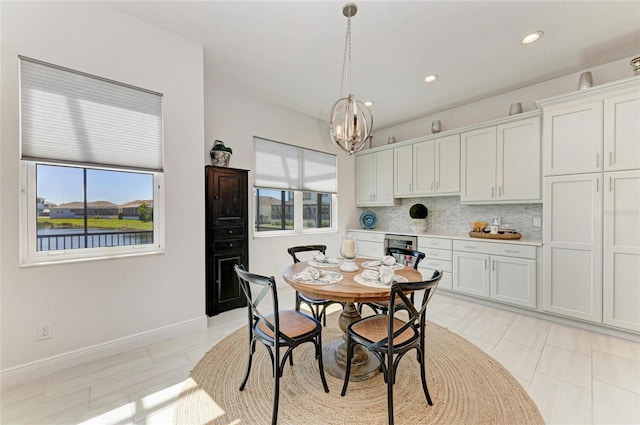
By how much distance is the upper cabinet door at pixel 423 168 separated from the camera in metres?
4.31

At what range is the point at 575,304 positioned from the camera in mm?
2783

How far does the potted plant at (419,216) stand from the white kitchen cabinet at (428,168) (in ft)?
0.84

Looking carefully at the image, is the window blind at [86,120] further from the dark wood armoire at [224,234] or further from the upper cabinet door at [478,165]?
the upper cabinet door at [478,165]

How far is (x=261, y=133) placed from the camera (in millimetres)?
3951

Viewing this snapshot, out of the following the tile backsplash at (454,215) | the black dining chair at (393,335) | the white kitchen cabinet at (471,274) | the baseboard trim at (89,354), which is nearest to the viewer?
the black dining chair at (393,335)

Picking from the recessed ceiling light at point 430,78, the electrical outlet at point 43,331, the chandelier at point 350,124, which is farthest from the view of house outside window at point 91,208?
the recessed ceiling light at point 430,78

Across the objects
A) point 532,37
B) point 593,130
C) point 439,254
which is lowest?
point 439,254

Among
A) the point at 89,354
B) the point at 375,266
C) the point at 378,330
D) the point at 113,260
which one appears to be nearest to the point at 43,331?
the point at 89,354

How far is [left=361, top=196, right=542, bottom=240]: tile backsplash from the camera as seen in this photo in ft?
11.8

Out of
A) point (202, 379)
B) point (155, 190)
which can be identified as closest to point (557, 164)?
point (202, 379)

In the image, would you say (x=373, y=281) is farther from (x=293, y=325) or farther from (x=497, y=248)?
(x=497, y=248)

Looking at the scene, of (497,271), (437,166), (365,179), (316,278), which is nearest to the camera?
(316,278)

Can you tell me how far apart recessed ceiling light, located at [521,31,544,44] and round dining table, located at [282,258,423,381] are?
8.62 feet

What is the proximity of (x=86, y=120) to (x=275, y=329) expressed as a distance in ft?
7.69
